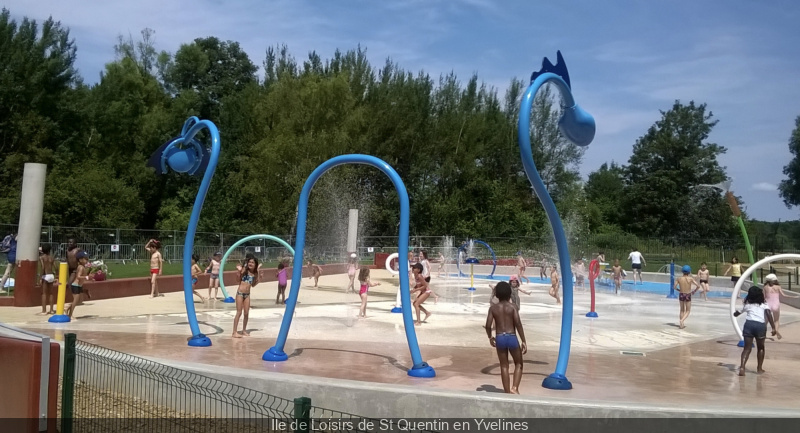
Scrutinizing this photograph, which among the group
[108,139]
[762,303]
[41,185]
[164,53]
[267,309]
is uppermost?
→ [164,53]

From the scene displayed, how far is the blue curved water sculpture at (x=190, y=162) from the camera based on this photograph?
39.4 ft

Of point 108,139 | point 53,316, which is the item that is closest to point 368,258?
point 108,139

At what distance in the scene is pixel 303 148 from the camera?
42.9 metres

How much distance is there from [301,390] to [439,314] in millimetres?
10163

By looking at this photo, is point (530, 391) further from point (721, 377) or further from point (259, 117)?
point (259, 117)

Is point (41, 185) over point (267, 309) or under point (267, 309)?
over

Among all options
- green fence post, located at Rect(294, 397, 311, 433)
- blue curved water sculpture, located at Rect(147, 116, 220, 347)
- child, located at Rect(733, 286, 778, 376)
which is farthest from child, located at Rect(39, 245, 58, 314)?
child, located at Rect(733, 286, 778, 376)

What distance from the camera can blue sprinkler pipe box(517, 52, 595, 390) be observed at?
341 inches

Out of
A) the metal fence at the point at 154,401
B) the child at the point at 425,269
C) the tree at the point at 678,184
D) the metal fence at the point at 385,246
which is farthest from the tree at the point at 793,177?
the metal fence at the point at 154,401

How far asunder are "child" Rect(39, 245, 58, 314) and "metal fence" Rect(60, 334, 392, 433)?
23.7 feet

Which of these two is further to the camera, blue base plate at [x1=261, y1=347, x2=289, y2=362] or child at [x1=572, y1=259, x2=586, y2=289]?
child at [x1=572, y1=259, x2=586, y2=289]

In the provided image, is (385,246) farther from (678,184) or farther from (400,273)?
(400,273)

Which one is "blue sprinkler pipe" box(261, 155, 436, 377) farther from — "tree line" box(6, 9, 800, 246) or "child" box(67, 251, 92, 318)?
"tree line" box(6, 9, 800, 246)

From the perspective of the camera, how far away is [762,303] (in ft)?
34.4
